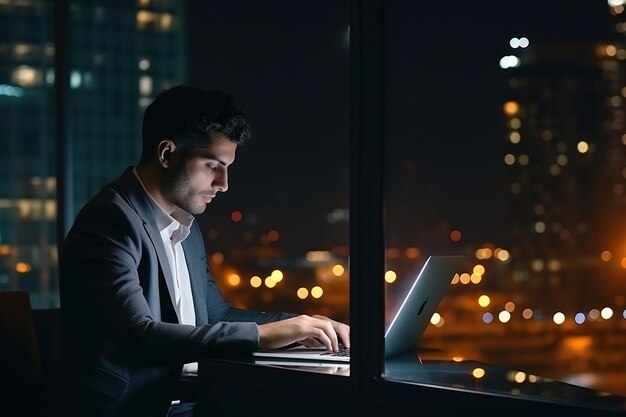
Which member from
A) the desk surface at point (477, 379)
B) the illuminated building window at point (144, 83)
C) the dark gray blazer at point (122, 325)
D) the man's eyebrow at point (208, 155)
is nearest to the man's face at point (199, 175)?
the man's eyebrow at point (208, 155)

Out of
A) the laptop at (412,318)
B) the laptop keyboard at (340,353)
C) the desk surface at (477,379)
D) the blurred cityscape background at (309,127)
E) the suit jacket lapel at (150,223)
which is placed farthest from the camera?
the blurred cityscape background at (309,127)

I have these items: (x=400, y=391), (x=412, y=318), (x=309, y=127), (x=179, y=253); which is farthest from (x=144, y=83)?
(x=309, y=127)

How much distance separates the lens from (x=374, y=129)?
1.75 metres

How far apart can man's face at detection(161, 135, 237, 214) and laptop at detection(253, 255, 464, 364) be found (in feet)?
1.55

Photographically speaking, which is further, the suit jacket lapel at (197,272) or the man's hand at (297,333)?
the suit jacket lapel at (197,272)

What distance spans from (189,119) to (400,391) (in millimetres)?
966

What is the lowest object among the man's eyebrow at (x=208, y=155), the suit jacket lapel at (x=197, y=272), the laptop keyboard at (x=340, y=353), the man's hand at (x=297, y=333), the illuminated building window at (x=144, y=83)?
the laptop keyboard at (x=340, y=353)

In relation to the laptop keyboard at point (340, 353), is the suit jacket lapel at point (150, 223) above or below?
above

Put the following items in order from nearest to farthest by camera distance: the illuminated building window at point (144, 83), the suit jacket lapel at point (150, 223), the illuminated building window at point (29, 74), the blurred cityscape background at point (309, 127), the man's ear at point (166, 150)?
the suit jacket lapel at point (150, 223)
the man's ear at point (166, 150)
the blurred cityscape background at point (309, 127)
the illuminated building window at point (29, 74)
the illuminated building window at point (144, 83)

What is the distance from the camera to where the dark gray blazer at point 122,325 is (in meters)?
1.92

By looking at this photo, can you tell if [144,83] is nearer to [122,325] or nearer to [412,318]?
[122,325]

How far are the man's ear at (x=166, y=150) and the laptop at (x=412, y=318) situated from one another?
567mm

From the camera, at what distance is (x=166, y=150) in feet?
7.47

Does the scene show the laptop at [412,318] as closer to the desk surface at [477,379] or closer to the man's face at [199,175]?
the desk surface at [477,379]
